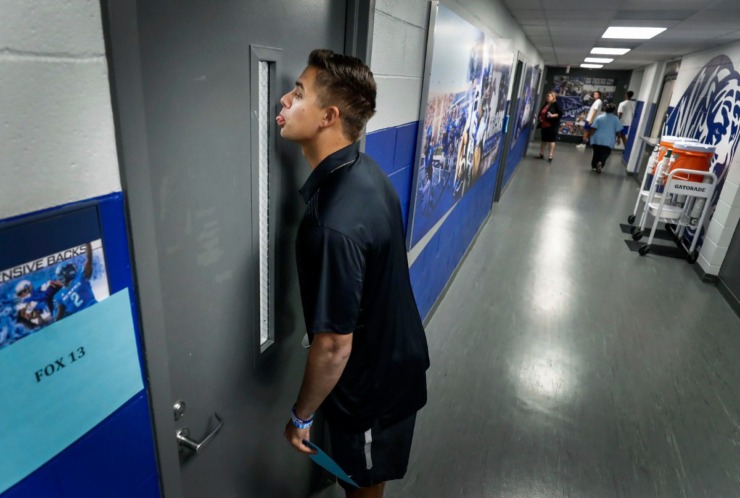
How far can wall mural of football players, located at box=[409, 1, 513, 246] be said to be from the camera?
221 cm

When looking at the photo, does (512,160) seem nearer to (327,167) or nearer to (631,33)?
(631,33)

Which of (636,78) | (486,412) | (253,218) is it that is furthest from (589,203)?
(636,78)

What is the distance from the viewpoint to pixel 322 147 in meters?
1.14

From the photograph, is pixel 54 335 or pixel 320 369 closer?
pixel 54 335

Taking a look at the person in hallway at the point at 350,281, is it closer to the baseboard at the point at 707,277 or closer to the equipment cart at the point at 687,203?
the baseboard at the point at 707,277

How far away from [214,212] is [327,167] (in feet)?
1.04

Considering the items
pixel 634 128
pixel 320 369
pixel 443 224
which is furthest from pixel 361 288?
pixel 634 128

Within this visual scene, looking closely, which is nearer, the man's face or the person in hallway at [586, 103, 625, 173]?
the man's face

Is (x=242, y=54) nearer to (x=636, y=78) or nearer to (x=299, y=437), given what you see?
(x=299, y=437)

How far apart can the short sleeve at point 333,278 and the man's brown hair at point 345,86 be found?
316 mm

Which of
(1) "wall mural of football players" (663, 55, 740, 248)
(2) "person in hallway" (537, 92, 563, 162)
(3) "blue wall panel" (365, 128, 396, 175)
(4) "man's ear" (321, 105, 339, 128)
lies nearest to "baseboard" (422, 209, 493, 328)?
(3) "blue wall panel" (365, 128, 396, 175)

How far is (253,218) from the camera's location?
3.65ft

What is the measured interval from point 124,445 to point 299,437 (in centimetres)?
57

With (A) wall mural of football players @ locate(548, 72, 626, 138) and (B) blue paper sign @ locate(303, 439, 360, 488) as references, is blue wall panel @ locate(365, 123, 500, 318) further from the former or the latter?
(A) wall mural of football players @ locate(548, 72, 626, 138)
